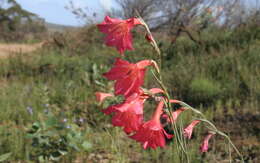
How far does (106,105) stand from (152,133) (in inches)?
82.2

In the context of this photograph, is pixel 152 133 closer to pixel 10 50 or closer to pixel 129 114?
pixel 129 114

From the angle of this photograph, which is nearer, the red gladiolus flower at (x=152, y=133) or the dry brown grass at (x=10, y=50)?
the red gladiolus flower at (x=152, y=133)

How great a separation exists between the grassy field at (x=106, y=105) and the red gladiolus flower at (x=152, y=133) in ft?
2.51

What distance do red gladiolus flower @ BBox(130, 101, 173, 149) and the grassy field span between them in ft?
2.51

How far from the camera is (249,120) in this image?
9.28 ft

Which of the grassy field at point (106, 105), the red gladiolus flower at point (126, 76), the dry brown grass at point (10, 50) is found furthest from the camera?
the dry brown grass at point (10, 50)

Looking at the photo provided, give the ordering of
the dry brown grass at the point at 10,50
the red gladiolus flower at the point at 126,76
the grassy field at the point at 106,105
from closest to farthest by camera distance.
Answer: the red gladiolus flower at the point at 126,76 → the grassy field at the point at 106,105 → the dry brown grass at the point at 10,50

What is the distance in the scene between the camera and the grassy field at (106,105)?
2092 millimetres

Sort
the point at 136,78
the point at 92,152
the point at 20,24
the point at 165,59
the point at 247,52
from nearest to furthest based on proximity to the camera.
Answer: the point at 136,78
the point at 92,152
the point at 247,52
the point at 165,59
the point at 20,24

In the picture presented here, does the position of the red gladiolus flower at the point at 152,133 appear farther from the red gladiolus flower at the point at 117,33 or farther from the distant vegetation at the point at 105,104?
the distant vegetation at the point at 105,104

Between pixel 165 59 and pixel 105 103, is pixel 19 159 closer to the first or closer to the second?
pixel 105 103

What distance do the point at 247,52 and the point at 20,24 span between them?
57.2ft

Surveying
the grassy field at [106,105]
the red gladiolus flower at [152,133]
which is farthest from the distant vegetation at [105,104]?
the red gladiolus flower at [152,133]

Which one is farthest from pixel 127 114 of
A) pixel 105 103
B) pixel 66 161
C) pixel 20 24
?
pixel 20 24
